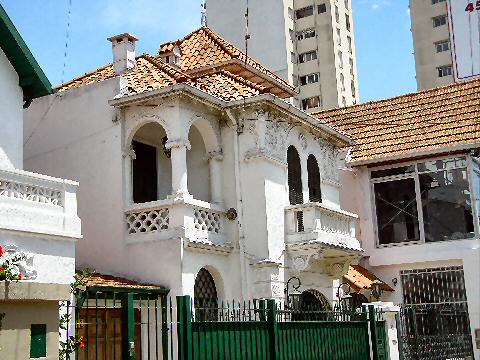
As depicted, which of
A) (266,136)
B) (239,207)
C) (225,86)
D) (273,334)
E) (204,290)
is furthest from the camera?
(225,86)

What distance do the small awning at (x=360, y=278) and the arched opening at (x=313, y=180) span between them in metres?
2.32

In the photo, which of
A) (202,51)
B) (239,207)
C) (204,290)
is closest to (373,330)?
(204,290)

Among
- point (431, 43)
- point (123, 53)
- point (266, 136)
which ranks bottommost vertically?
point (266, 136)

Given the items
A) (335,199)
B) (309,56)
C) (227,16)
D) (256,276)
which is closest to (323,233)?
(256,276)

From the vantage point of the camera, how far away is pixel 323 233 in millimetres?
16453

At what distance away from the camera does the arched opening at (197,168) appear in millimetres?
16641

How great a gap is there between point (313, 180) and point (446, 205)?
4.47 m

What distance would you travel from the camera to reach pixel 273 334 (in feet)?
36.3

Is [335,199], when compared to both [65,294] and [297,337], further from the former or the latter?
[65,294]

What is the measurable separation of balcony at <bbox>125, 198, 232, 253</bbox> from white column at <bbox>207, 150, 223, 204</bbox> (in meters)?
0.72

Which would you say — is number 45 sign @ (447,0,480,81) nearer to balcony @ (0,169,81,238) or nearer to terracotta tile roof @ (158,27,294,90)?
terracotta tile roof @ (158,27,294,90)

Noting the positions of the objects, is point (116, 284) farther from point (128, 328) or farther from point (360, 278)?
point (360, 278)

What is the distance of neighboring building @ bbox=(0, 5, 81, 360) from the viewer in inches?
358

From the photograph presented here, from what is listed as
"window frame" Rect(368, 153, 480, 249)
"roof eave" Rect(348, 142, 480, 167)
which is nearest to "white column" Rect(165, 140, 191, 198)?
"roof eave" Rect(348, 142, 480, 167)
